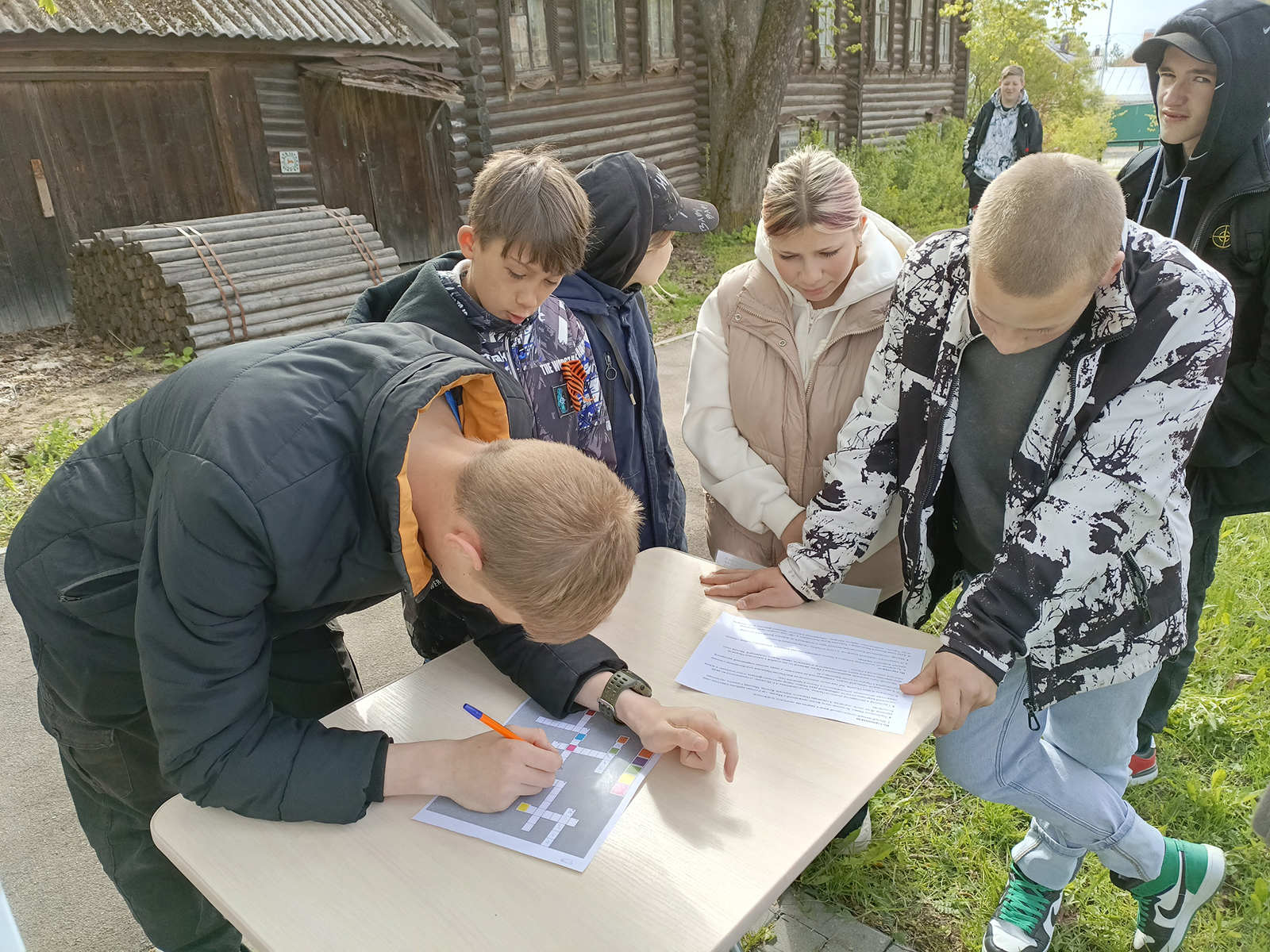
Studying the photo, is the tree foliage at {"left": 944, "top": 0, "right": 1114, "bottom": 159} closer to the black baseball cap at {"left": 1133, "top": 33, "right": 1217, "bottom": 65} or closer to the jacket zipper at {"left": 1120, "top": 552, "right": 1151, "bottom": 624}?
the black baseball cap at {"left": 1133, "top": 33, "right": 1217, "bottom": 65}

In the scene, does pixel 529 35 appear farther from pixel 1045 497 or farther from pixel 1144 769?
pixel 1045 497

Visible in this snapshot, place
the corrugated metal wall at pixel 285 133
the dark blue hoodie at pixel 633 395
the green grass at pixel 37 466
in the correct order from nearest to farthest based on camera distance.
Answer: the dark blue hoodie at pixel 633 395
the green grass at pixel 37 466
the corrugated metal wall at pixel 285 133

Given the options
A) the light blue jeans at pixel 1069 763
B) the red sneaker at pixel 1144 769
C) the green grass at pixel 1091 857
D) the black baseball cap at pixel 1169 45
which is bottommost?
the green grass at pixel 1091 857

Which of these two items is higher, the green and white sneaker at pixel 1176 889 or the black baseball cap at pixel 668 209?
the black baseball cap at pixel 668 209

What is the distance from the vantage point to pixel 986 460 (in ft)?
5.72

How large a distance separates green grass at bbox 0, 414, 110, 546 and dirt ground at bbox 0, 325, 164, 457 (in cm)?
9

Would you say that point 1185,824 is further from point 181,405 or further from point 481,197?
point 181,405

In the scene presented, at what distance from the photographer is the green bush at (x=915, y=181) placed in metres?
12.3

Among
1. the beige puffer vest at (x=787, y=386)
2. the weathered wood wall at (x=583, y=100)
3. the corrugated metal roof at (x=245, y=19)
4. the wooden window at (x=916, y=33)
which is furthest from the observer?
the wooden window at (x=916, y=33)

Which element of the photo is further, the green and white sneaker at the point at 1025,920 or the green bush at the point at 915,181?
the green bush at the point at 915,181

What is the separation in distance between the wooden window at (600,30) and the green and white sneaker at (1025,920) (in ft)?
33.9

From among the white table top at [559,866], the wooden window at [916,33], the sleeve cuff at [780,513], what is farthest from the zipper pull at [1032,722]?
the wooden window at [916,33]

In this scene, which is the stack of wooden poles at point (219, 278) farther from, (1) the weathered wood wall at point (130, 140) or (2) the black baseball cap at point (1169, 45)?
(2) the black baseball cap at point (1169, 45)

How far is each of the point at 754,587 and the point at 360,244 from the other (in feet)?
21.6
